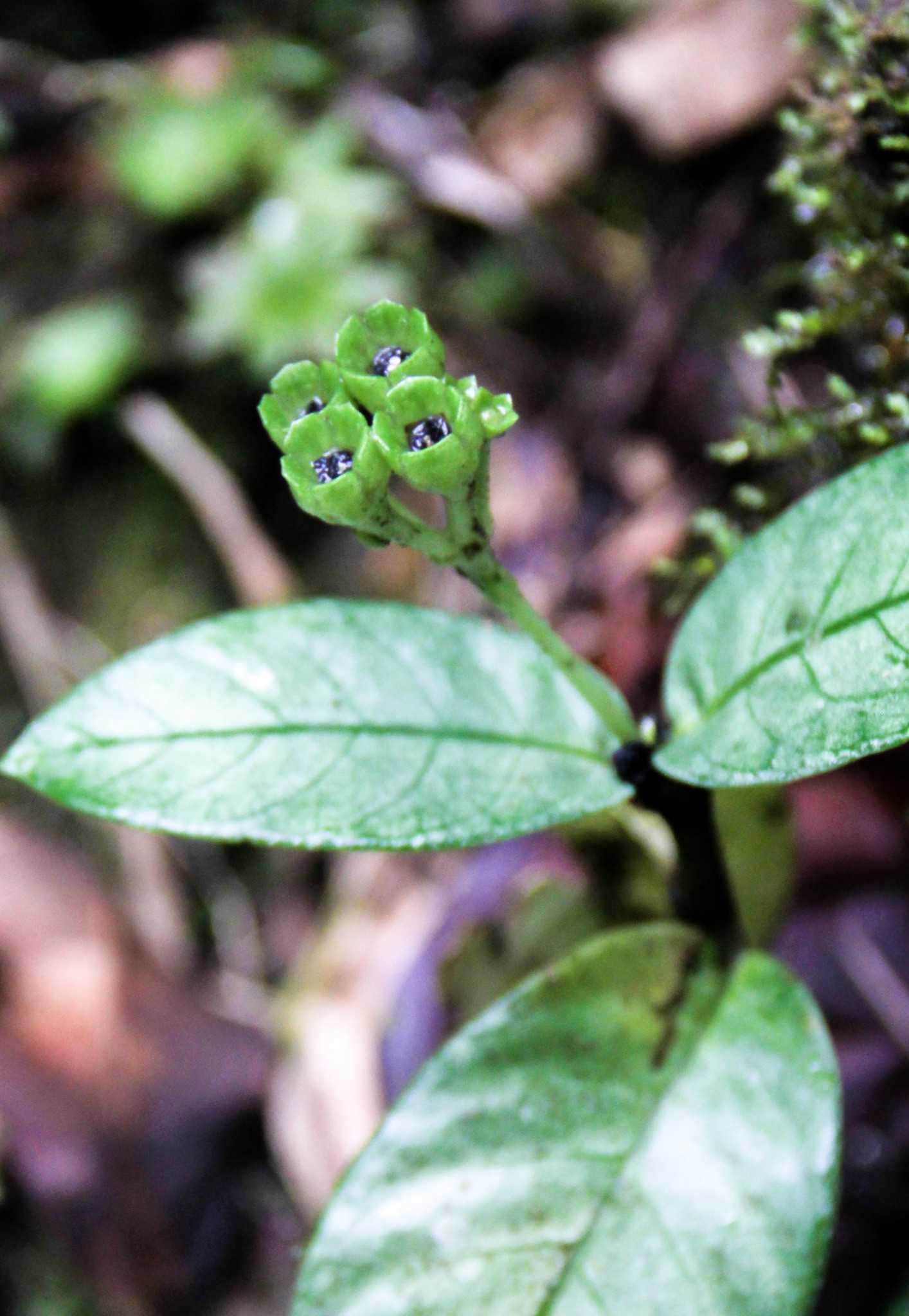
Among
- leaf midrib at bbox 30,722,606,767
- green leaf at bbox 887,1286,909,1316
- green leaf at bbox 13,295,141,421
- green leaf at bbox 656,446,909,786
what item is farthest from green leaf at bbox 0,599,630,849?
green leaf at bbox 13,295,141,421

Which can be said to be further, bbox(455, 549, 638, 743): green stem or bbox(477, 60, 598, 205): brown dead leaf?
bbox(477, 60, 598, 205): brown dead leaf

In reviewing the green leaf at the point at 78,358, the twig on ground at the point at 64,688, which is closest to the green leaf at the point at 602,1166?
the twig on ground at the point at 64,688

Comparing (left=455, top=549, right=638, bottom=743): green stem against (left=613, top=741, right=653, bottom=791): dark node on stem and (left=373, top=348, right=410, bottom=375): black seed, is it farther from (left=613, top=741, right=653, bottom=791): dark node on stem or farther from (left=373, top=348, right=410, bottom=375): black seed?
(left=373, top=348, right=410, bottom=375): black seed

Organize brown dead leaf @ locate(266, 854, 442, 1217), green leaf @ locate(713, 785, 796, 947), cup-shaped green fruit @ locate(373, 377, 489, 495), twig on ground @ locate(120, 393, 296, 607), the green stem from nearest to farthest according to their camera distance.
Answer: cup-shaped green fruit @ locate(373, 377, 489, 495) < the green stem < green leaf @ locate(713, 785, 796, 947) < brown dead leaf @ locate(266, 854, 442, 1217) < twig on ground @ locate(120, 393, 296, 607)

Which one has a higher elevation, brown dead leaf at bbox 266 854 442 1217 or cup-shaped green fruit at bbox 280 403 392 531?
cup-shaped green fruit at bbox 280 403 392 531

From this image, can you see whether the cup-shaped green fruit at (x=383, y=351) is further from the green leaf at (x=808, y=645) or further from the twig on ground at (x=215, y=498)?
the twig on ground at (x=215, y=498)

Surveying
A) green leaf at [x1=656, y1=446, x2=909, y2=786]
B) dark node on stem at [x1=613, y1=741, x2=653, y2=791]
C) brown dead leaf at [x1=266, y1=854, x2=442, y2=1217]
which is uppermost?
green leaf at [x1=656, y1=446, x2=909, y2=786]
